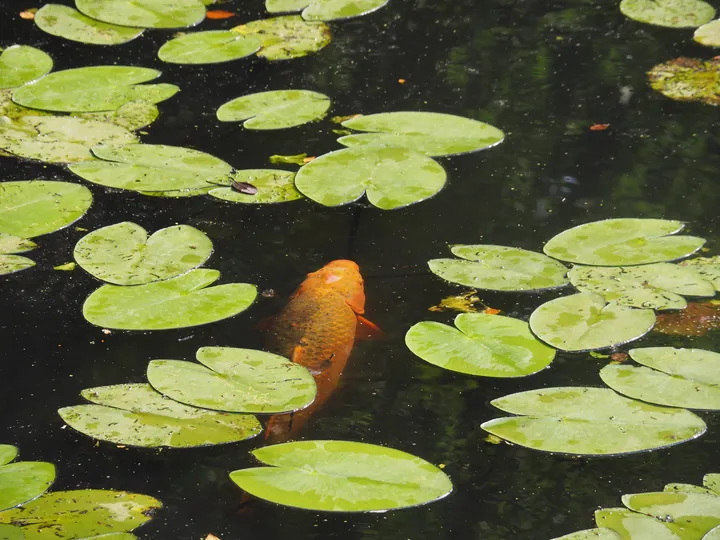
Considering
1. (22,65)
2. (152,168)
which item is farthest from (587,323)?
(22,65)

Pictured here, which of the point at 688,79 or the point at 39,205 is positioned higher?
the point at 688,79

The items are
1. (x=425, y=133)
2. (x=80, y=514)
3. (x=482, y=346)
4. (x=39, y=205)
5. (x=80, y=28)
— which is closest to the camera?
(x=80, y=514)

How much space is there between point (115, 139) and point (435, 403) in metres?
1.20

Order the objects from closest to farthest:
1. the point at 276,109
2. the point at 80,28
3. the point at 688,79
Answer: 1. the point at 276,109
2. the point at 688,79
3. the point at 80,28

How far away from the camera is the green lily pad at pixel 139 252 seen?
1822mm

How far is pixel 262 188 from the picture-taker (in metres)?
2.11

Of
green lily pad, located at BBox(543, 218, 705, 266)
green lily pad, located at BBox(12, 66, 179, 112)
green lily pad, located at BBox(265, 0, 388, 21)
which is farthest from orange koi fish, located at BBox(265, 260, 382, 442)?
green lily pad, located at BBox(265, 0, 388, 21)

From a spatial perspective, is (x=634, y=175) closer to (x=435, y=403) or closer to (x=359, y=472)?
(x=435, y=403)

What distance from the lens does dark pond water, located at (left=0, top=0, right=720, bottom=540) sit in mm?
1419

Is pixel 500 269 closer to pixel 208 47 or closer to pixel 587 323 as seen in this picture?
pixel 587 323

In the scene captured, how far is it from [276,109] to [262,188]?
39 centimetres

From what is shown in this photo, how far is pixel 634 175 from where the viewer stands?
7.16ft

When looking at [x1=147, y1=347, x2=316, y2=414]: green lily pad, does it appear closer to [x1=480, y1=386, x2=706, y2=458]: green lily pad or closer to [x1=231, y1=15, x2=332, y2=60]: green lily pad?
[x1=480, y1=386, x2=706, y2=458]: green lily pad

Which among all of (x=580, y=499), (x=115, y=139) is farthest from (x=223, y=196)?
(x=580, y=499)
